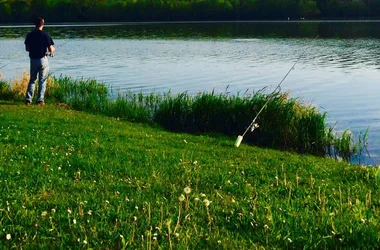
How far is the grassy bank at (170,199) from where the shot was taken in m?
5.58

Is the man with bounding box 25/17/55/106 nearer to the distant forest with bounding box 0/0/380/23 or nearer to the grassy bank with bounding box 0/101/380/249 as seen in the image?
the grassy bank with bounding box 0/101/380/249

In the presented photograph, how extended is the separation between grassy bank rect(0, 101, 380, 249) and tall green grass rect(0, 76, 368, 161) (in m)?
4.80

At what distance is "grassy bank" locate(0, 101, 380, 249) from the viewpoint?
5.58 metres

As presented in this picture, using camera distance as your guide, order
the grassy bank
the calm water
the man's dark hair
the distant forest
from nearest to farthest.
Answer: the grassy bank
the man's dark hair
the calm water
the distant forest

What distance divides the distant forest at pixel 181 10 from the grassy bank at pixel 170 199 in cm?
13243

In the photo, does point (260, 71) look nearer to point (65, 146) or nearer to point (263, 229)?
point (65, 146)

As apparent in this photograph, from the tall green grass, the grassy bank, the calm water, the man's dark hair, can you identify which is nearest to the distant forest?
the calm water

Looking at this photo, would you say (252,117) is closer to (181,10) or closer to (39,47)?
(39,47)

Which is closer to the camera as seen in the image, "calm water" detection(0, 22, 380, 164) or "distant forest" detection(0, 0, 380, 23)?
"calm water" detection(0, 22, 380, 164)

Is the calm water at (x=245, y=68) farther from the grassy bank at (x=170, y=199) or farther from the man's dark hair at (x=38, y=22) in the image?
the man's dark hair at (x=38, y=22)

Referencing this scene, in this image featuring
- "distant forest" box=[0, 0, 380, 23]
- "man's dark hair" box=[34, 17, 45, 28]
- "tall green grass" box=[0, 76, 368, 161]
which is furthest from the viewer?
"distant forest" box=[0, 0, 380, 23]

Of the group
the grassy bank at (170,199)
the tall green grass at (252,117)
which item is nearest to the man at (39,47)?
the tall green grass at (252,117)

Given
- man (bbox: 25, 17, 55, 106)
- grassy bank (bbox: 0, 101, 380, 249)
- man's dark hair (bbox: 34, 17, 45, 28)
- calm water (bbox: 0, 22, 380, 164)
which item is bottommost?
calm water (bbox: 0, 22, 380, 164)

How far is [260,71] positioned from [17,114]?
23439 millimetres
